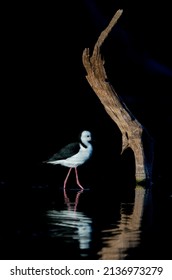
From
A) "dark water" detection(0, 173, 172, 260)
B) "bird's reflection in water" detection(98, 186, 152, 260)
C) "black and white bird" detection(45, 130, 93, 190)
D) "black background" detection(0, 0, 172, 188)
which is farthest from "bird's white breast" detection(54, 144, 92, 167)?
"bird's reflection in water" detection(98, 186, 152, 260)

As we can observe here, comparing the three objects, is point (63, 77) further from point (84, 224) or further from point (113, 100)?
point (84, 224)

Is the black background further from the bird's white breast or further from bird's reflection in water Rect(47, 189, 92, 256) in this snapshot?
bird's reflection in water Rect(47, 189, 92, 256)

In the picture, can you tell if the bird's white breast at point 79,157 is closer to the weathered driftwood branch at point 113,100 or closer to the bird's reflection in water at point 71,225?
the weathered driftwood branch at point 113,100

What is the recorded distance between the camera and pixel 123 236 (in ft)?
33.8

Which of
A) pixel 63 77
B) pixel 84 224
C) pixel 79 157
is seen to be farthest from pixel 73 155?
pixel 63 77

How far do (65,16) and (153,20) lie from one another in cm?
243

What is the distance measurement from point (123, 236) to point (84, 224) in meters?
1.13

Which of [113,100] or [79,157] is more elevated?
[113,100]

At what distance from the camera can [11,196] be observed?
1465cm

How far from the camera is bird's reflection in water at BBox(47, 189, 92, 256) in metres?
10.0

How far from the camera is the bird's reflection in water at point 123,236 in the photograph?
9.31 m

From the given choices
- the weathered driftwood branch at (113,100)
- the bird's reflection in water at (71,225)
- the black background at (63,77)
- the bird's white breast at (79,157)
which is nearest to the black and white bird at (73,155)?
the bird's white breast at (79,157)

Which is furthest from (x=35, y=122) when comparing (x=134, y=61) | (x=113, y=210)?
(x=113, y=210)
